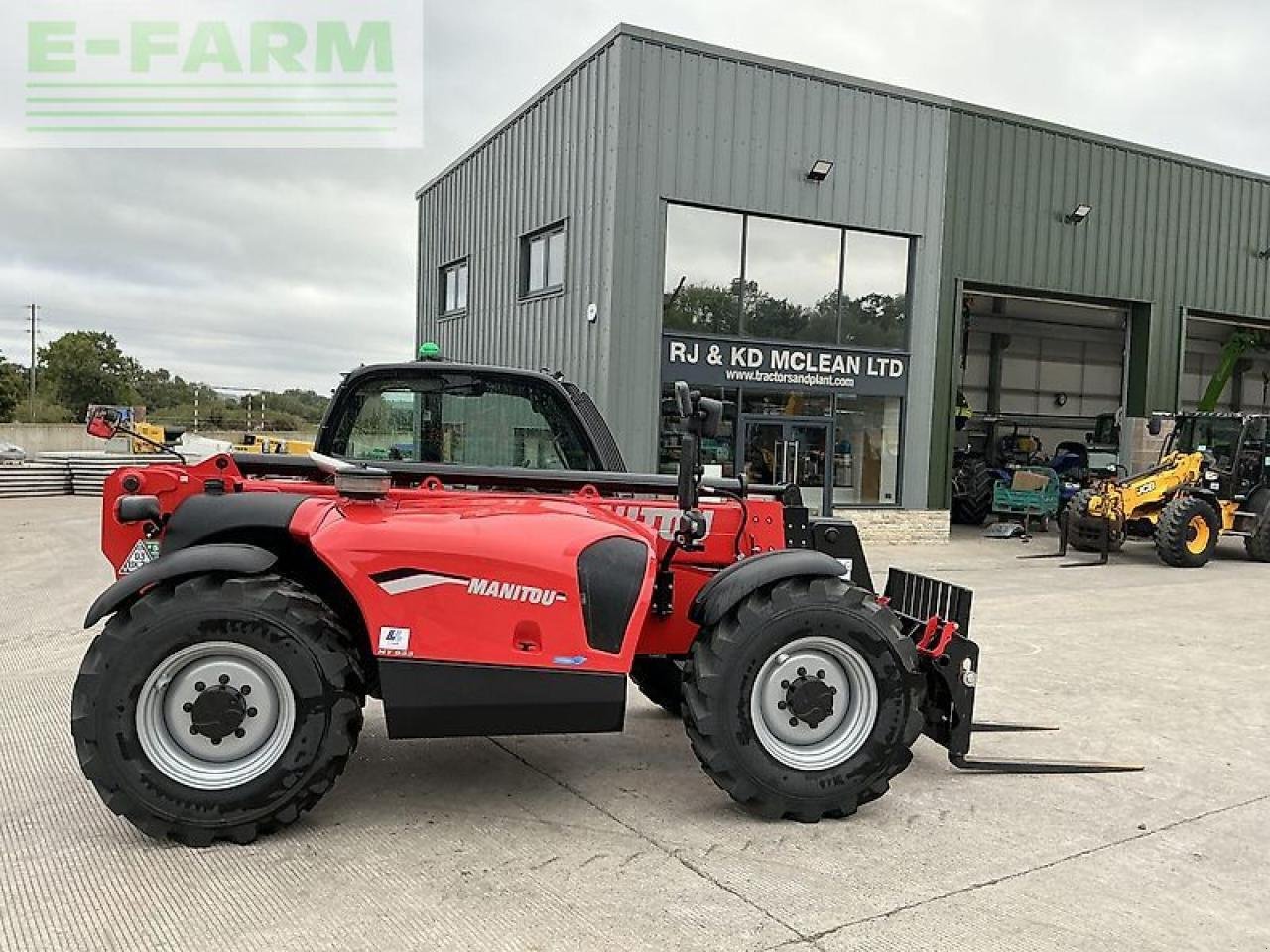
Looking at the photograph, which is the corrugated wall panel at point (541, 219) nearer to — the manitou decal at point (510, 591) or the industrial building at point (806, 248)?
the industrial building at point (806, 248)

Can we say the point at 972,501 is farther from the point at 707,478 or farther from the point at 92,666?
the point at 92,666

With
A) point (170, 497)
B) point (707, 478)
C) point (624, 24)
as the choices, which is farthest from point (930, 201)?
point (170, 497)

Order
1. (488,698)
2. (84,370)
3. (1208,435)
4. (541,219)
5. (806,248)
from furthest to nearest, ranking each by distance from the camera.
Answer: (84,370)
(541,219)
(1208,435)
(806,248)
(488,698)

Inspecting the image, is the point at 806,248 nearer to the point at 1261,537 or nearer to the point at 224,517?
the point at 1261,537

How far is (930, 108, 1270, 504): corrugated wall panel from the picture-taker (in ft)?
55.9

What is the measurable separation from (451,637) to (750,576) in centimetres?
125

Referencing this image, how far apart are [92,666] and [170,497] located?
2.85ft

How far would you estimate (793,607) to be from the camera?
412cm

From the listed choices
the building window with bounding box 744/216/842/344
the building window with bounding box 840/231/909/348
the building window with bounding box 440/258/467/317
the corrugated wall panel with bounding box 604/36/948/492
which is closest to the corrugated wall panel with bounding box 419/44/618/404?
the building window with bounding box 440/258/467/317

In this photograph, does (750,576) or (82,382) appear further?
(82,382)

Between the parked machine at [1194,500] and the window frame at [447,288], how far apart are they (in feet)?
37.7

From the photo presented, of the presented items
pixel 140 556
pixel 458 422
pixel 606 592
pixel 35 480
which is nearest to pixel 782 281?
pixel 458 422

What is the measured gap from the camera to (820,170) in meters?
15.3

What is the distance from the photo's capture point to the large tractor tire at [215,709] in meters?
3.67
